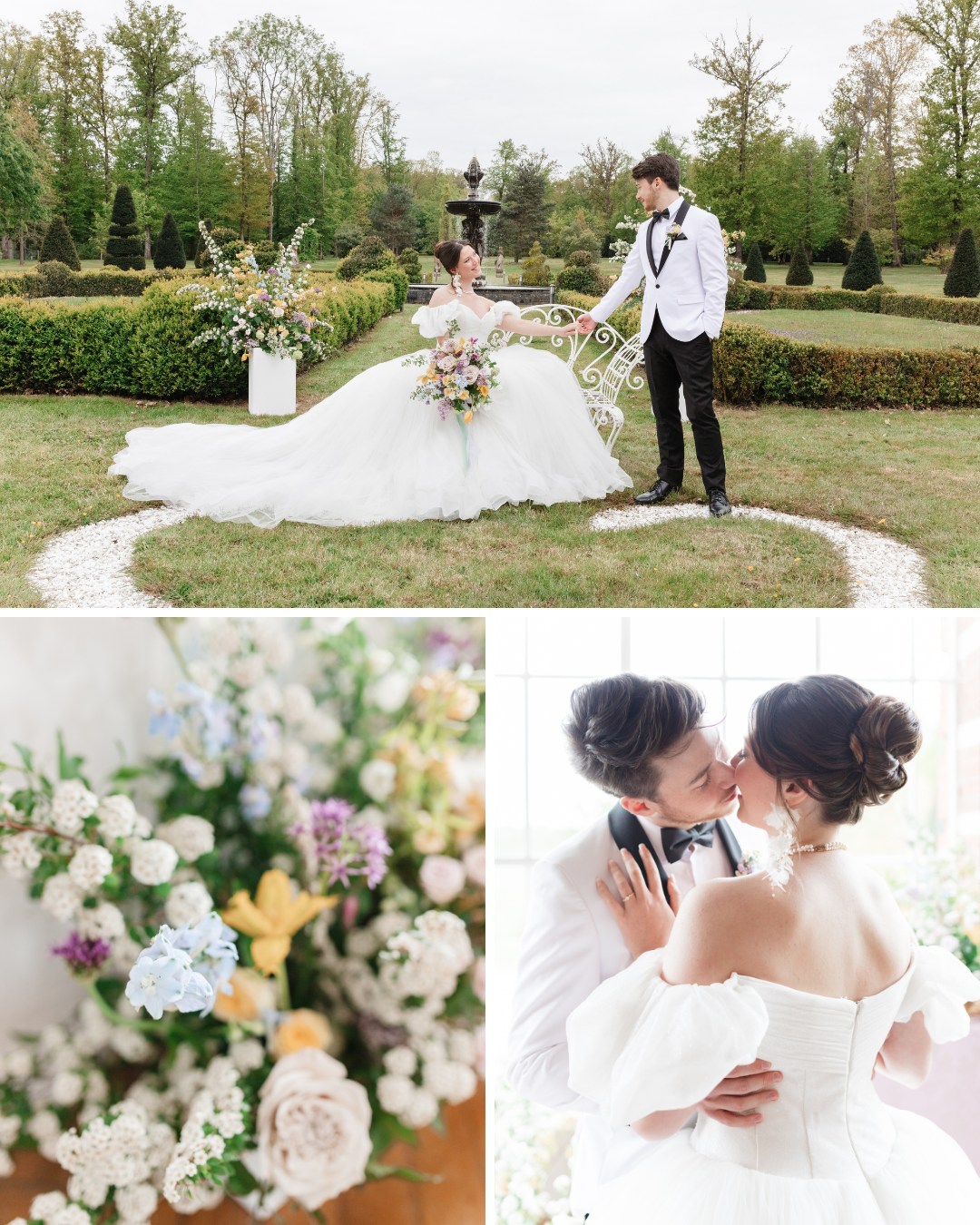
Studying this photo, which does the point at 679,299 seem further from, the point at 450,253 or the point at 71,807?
the point at 71,807

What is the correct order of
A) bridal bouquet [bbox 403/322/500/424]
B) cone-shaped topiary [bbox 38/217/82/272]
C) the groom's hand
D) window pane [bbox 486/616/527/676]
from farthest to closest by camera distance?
cone-shaped topiary [bbox 38/217/82/272] → bridal bouquet [bbox 403/322/500/424] → window pane [bbox 486/616/527/676] → the groom's hand

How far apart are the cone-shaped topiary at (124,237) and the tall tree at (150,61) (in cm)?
23

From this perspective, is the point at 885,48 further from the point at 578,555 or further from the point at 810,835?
the point at 810,835

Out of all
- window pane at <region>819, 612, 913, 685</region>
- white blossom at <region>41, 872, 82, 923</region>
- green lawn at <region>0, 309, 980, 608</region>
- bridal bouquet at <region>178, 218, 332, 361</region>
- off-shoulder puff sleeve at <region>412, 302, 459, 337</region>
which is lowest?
white blossom at <region>41, 872, 82, 923</region>

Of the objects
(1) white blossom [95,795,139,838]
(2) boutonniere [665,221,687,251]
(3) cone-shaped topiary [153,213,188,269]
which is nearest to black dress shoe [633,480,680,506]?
(2) boutonniere [665,221,687,251]

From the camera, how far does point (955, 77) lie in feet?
51.1

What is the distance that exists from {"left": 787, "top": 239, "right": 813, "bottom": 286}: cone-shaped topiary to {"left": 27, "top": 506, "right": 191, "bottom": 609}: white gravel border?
13.9 m

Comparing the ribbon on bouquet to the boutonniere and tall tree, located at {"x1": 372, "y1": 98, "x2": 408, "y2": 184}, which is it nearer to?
the boutonniere

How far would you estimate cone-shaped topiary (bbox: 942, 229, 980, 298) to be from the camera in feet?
48.7

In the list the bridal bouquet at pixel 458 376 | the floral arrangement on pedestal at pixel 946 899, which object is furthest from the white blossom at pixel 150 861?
the bridal bouquet at pixel 458 376

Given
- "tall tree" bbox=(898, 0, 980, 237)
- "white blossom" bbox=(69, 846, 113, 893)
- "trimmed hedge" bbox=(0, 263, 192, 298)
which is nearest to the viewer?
"white blossom" bbox=(69, 846, 113, 893)

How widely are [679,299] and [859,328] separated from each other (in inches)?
378

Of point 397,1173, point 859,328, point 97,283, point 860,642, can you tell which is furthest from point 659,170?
point 97,283

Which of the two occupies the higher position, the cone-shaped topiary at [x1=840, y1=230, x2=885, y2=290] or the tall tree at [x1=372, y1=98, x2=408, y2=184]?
the tall tree at [x1=372, y1=98, x2=408, y2=184]
